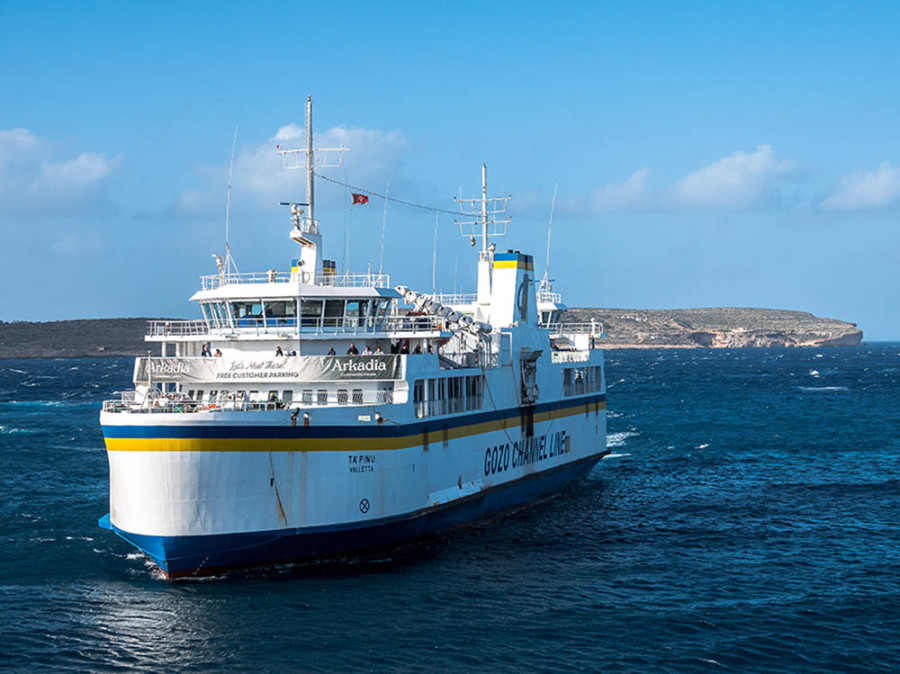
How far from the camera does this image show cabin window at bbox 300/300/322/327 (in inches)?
1235

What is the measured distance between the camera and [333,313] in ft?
104

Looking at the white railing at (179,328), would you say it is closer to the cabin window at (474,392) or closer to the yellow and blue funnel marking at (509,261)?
the cabin window at (474,392)

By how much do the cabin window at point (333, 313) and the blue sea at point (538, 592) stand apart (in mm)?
7109

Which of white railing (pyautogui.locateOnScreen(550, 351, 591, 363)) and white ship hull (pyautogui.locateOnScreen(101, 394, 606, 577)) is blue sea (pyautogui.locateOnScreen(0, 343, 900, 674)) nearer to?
white ship hull (pyautogui.locateOnScreen(101, 394, 606, 577))

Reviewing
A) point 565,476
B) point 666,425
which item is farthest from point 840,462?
point 666,425

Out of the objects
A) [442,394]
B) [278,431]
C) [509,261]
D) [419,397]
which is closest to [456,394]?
[442,394]

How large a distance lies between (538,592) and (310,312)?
34.6ft

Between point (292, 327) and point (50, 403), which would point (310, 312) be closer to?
point (292, 327)

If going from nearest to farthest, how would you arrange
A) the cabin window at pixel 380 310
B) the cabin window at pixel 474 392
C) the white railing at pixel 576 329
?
the cabin window at pixel 380 310, the cabin window at pixel 474 392, the white railing at pixel 576 329

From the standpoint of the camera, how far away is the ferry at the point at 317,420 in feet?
87.0

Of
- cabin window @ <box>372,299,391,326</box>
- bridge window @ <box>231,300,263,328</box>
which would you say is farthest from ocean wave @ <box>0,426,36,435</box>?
cabin window @ <box>372,299,391,326</box>

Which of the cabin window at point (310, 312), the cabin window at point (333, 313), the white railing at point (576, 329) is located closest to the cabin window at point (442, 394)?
the cabin window at point (333, 313)

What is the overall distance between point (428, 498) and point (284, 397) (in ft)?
17.5

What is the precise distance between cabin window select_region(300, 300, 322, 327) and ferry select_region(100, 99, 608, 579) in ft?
0.14
